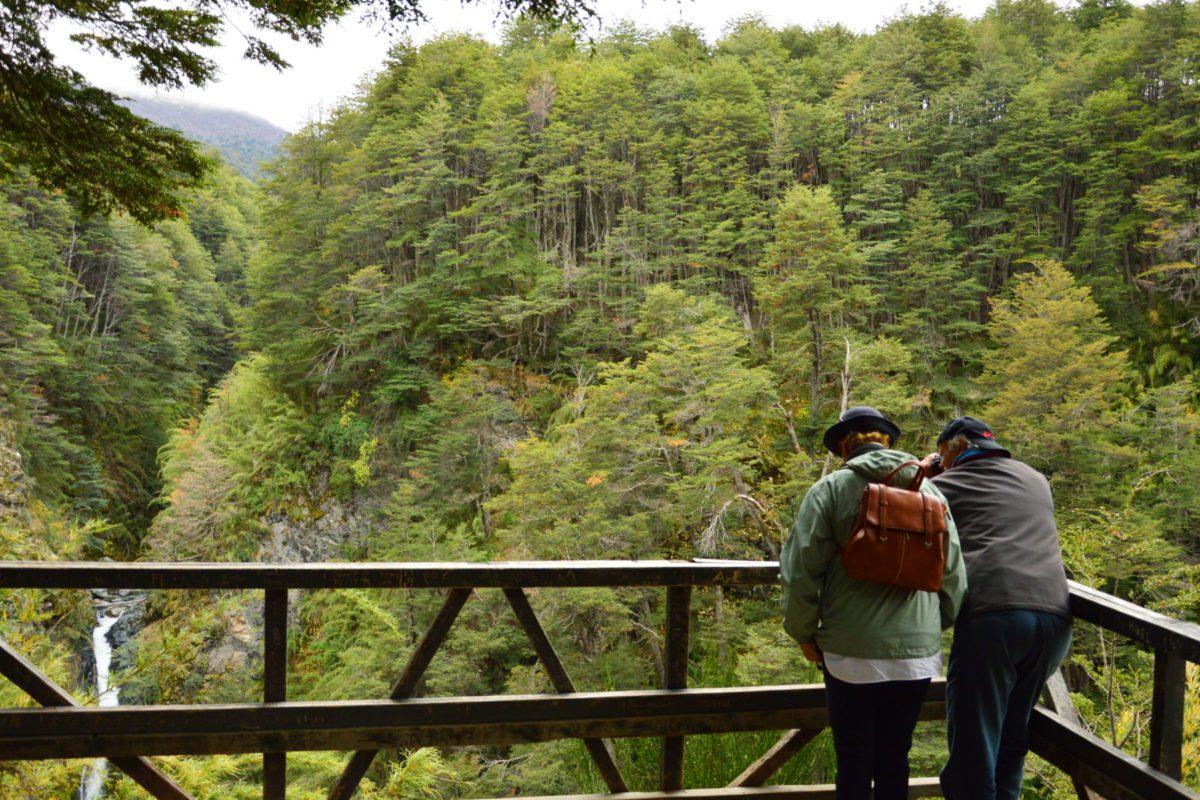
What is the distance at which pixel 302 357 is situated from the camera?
26344mm

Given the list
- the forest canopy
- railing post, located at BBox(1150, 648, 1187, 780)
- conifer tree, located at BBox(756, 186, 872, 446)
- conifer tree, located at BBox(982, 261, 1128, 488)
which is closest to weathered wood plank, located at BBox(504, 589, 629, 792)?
railing post, located at BBox(1150, 648, 1187, 780)

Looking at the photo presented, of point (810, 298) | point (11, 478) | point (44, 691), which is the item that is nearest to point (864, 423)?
point (44, 691)

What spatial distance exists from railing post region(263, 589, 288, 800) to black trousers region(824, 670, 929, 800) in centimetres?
151

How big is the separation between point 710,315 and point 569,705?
18.3 meters

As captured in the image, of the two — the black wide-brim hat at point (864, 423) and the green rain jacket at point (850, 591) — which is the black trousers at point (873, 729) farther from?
the black wide-brim hat at point (864, 423)

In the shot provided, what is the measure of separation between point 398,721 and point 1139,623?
202 centimetres

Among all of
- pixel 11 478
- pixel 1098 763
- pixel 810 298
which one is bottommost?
pixel 11 478

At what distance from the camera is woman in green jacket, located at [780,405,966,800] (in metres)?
1.93

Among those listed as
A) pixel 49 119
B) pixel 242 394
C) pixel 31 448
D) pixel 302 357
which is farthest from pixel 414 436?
pixel 49 119

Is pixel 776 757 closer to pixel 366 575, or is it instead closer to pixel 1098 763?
pixel 1098 763

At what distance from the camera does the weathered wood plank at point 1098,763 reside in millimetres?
1888

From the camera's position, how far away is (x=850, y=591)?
1.95m

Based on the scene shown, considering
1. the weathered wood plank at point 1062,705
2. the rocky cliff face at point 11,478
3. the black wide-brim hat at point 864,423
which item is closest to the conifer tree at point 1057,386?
the weathered wood plank at point 1062,705

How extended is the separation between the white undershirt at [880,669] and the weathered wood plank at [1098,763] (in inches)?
22.8
